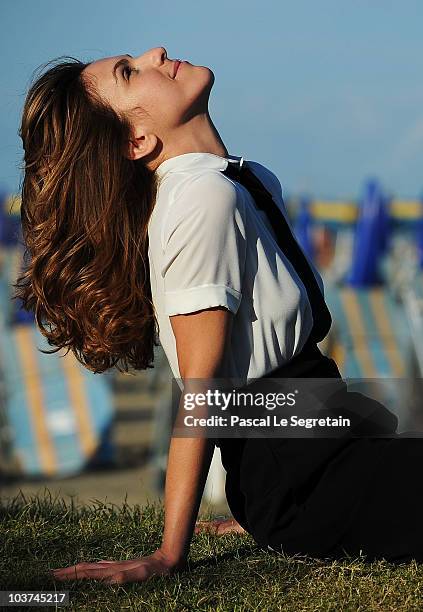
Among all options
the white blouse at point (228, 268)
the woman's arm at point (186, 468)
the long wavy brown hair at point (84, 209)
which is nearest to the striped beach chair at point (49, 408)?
the long wavy brown hair at point (84, 209)

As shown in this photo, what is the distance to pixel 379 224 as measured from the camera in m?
11.8

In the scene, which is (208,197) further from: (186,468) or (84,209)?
(186,468)

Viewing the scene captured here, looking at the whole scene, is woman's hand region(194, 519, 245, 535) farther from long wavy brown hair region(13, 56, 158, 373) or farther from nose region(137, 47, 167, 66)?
nose region(137, 47, 167, 66)

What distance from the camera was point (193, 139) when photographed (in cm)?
266

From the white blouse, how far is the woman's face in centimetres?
14

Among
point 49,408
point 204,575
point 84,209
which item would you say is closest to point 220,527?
point 204,575

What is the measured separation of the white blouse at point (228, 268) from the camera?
7.85 ft

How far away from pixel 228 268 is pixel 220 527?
899 mm

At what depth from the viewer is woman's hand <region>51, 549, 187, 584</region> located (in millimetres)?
2301

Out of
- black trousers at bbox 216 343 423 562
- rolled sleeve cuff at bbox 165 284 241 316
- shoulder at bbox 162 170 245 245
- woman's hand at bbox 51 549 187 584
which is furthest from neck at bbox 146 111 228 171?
woman's hand at bbox 51 549 187 584

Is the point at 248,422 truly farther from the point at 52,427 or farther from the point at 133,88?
the point at 52,427

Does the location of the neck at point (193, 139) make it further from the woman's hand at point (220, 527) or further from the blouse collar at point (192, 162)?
the woman's hand at point (220, 527)

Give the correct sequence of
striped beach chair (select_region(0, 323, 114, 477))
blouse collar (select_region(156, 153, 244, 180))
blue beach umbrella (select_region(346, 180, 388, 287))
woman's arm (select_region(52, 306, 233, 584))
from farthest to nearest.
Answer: striped beach chair (select_region(0, 323, 114, 477)) → blue beach umbrella (select_region(346, 180, 388, 287)) → blouse collar (select_region(156, 153, 244, 180)) → woman's arm (select_region(52, 306, 233, 584))

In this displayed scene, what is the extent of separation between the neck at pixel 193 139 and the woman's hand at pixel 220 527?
104cm
